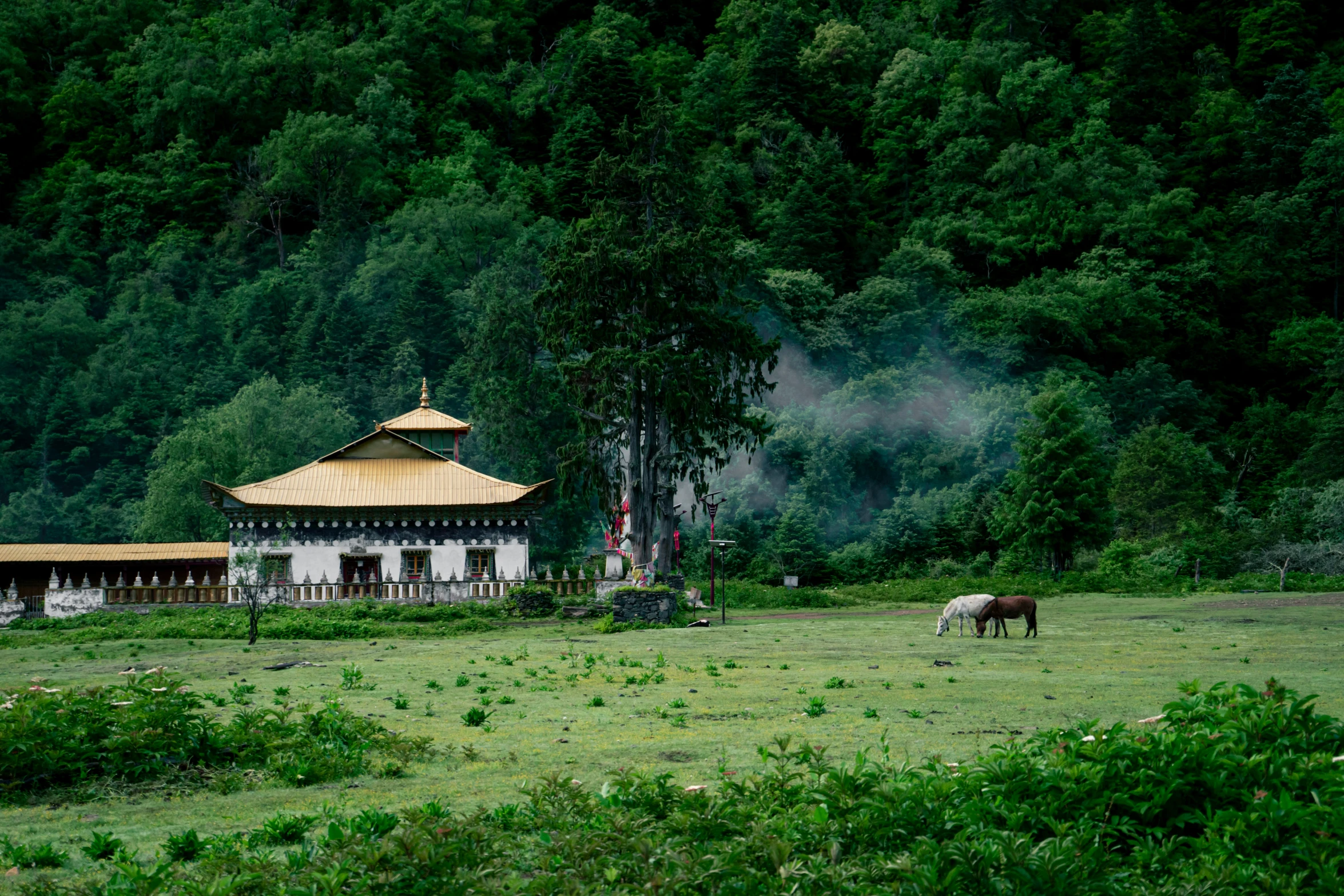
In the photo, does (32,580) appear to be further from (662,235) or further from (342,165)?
(342,165)

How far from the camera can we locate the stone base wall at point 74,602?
39.8 meters

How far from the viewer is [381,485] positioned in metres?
45.8

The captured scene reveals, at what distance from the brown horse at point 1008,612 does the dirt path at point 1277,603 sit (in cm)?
967

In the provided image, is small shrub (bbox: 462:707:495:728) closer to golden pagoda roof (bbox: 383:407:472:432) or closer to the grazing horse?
the grazing horse

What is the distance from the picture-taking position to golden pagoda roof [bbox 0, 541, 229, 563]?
43.1m

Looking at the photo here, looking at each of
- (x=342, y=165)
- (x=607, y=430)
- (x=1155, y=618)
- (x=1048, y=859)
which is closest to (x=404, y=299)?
(x=342, y=165)

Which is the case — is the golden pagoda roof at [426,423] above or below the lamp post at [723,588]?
above

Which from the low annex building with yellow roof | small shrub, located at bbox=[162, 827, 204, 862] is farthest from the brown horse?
small shrub, located at bbox=[162, 827, 204, 862]

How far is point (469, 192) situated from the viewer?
82.9m

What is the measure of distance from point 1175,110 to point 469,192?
5126cm

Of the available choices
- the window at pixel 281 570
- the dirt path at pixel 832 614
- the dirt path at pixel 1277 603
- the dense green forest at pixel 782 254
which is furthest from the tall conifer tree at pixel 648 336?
the dirt path at pixel 1277 603

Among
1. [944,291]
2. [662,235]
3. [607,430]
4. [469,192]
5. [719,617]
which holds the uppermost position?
[469,192]

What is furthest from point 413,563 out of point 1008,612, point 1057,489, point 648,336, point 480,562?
point 1057,489

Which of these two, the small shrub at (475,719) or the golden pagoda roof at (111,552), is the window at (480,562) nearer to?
the golden pagoda roof at (111,552)
